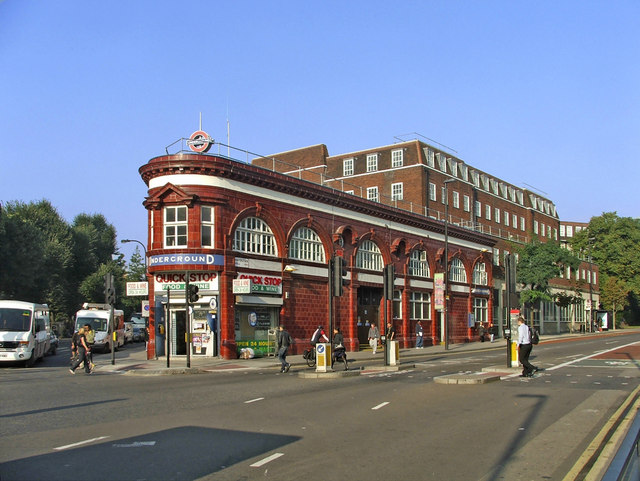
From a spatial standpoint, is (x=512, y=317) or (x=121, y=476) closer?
(x=121, y=476)

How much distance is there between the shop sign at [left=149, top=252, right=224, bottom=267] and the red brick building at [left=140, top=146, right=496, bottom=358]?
0.16 ft

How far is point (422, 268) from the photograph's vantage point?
160 feet

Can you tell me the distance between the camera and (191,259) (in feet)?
99.1

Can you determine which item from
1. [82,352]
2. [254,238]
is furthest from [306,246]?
[82,352]

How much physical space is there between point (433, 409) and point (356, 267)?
27.6 meters

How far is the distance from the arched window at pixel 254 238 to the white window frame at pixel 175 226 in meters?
2.54

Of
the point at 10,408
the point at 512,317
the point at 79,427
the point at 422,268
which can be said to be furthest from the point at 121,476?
the point at 422,268

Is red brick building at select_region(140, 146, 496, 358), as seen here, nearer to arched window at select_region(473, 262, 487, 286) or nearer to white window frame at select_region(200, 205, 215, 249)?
white window frame at select_region(200, 205, 215, 249)

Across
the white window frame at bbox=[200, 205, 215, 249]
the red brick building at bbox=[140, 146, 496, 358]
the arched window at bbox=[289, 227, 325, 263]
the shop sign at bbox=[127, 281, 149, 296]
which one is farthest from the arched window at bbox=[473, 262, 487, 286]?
the shop sign at bbox=[127, 281, 149, 296]

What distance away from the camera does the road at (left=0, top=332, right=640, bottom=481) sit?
25.7 ft

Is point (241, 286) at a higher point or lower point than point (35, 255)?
lower

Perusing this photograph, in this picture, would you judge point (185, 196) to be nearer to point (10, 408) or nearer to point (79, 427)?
point (10, 408)

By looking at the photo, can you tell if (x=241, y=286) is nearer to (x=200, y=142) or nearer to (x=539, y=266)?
(x=200, y=142)

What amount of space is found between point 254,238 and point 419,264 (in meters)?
19.0
